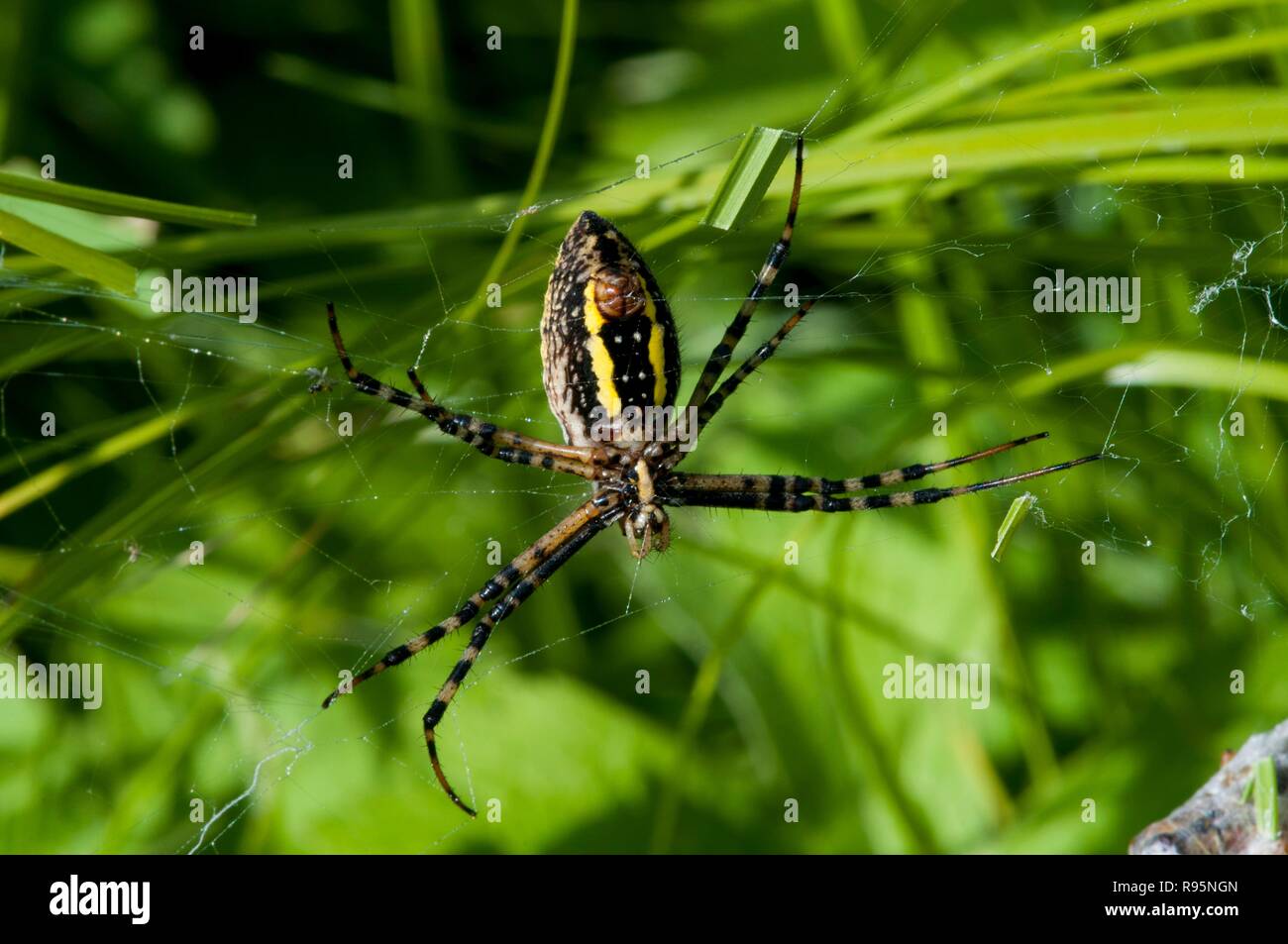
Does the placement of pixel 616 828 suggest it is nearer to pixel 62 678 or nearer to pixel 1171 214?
pixel 62 678

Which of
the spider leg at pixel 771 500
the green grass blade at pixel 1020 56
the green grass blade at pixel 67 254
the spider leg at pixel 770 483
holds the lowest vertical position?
the spider leg at pixel 771 500

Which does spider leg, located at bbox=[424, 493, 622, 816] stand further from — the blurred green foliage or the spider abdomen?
the spider abdomen

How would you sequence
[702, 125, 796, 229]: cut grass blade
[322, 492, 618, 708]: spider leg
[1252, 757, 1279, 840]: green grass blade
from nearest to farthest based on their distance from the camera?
1. [1252, 757, 1279, 840]: green grass blade
2. [702, 125, 796, 229]: cut grass blade
3. [322, 492, 618, 708]: spider leg

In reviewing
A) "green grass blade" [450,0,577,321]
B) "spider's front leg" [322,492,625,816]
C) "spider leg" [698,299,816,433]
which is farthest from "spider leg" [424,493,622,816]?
"green grass blade" [450,0,577,321]

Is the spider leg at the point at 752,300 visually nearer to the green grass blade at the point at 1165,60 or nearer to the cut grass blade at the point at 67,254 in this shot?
the green grass blade at the point at 1165,60

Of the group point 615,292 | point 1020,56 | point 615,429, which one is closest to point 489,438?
point 615,429

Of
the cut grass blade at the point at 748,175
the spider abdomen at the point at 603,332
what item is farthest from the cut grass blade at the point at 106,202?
the cut grass blade at the point at 748,175
